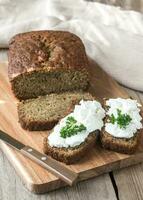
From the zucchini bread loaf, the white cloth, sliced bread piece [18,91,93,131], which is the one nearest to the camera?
sliced bread piece [18,91,93,131]

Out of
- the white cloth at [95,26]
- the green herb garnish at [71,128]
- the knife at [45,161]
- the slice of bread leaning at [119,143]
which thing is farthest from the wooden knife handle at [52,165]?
the white cloth at [95,26]

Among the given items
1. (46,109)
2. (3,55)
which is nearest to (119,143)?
(46,109)

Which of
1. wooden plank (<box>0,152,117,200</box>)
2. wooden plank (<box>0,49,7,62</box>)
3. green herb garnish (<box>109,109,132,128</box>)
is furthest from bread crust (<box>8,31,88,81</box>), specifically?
wooden plank (<box>0,152,117,200</box>)

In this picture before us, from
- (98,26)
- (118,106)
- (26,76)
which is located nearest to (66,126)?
(118,106)

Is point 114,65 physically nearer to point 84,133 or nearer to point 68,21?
point 68,21

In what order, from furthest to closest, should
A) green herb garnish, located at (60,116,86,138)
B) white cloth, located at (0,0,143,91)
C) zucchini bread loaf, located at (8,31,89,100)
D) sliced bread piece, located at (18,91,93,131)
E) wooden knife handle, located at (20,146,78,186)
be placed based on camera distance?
white cloth, located at (0,0,143,91) → zucchini bread loaf, located at (8,31,89,100) → sliced bread piece, located at (18,91,93,131) → green herb garnish, located at (60,116,86,138) → wooden knife handle, located at (20,146,78,186)

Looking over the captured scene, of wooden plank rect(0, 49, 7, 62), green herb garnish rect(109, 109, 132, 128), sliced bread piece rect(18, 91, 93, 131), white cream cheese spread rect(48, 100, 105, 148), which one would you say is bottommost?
wooden plank rect(0, 49, 7, 62)

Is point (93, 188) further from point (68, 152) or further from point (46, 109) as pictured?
point (46, 109)

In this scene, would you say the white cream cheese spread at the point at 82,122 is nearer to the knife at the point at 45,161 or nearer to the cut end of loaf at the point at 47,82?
the knife at the point at 45,161

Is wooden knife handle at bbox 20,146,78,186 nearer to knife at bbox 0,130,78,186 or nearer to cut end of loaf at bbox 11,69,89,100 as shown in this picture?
knife at bbox 0,130,78,186
